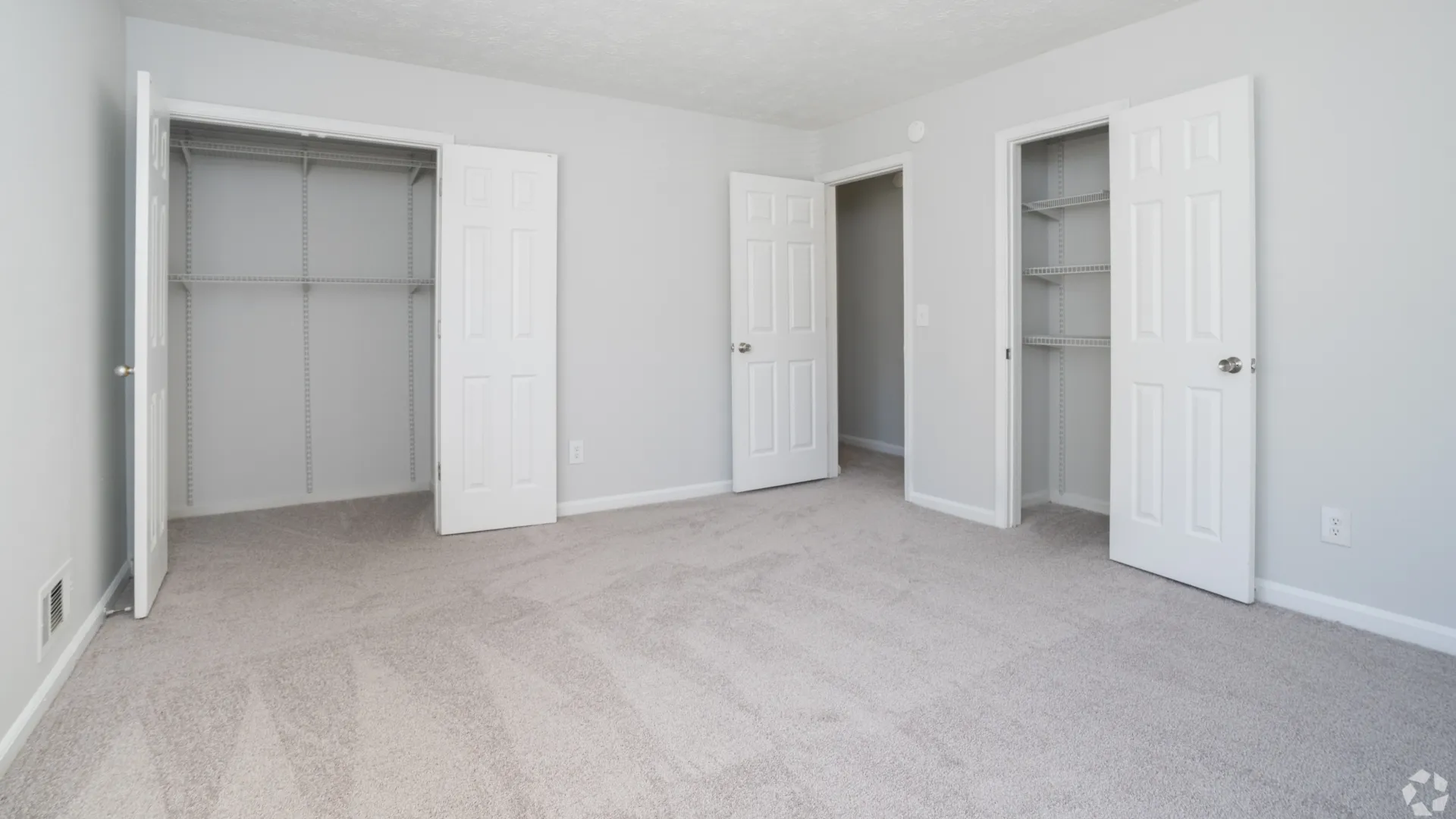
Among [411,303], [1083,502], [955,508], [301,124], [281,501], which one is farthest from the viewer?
[411,303]

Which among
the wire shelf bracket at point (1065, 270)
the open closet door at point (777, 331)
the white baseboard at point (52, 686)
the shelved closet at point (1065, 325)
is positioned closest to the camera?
the white baseboard at point (52, 686)

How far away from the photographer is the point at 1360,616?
264cm

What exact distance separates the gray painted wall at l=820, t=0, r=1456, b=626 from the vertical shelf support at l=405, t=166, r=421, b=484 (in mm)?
3986

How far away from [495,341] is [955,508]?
2660 millimetres

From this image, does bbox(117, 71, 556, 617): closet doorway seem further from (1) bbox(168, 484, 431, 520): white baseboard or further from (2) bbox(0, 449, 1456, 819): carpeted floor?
(2) bbox(0, 449, 1456, 819): carpeted floor

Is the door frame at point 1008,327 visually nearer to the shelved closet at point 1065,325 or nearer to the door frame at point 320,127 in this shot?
the shelved closet at point 1065,325

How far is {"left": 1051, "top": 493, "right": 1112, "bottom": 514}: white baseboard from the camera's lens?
4266mm

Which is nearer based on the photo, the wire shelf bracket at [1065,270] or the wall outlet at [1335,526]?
the wall outlet at [1335,526]

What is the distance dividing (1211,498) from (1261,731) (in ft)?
4.13

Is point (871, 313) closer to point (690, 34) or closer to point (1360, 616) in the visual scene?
point (690, 34)

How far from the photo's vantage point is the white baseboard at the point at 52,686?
1.81 metres

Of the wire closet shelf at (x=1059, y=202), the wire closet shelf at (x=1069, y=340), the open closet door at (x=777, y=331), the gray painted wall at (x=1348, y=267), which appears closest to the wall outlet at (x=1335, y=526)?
the gray painted wall at (x=1348, y=267)

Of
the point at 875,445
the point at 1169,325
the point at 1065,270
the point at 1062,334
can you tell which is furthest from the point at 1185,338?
the point at 875,445

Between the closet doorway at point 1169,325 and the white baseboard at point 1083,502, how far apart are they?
24.8 inches
